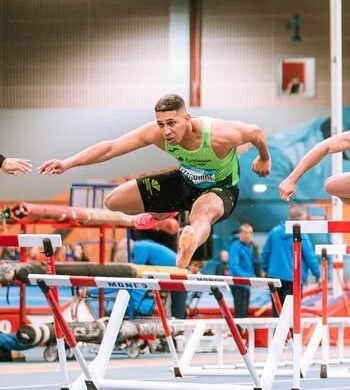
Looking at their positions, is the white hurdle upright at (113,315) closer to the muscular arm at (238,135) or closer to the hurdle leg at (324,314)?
the muscular arm at (238,135)

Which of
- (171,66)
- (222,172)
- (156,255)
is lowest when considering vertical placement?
(156,255)

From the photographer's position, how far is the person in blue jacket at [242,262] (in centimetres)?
1300

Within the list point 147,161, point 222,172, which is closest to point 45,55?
point 147,161

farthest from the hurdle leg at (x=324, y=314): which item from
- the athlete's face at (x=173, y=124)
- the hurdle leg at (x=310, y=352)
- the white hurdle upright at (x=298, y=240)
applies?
the athlete's face at (x=173, y=124)

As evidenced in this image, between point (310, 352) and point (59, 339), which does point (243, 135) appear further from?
point (310, 352)

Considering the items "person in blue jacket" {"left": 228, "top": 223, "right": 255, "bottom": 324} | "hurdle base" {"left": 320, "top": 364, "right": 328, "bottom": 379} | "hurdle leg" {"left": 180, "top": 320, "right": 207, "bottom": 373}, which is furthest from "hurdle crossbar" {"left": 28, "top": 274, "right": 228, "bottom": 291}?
"person in blue jacket" {"left": 228, "top": 223, "right": 255, "bottom": 324}

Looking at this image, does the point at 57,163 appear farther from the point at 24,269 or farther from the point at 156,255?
the point at 156,255

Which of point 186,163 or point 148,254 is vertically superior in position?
point 186,163

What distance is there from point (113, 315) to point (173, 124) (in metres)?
1.23

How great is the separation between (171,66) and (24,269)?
7.08m

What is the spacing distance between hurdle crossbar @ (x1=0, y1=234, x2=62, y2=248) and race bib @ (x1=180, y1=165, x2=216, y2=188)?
929 mm

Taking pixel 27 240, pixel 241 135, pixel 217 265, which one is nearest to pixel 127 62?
pixel 217 265

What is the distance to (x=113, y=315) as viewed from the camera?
7363 millimetres

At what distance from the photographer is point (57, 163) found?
7.31m
